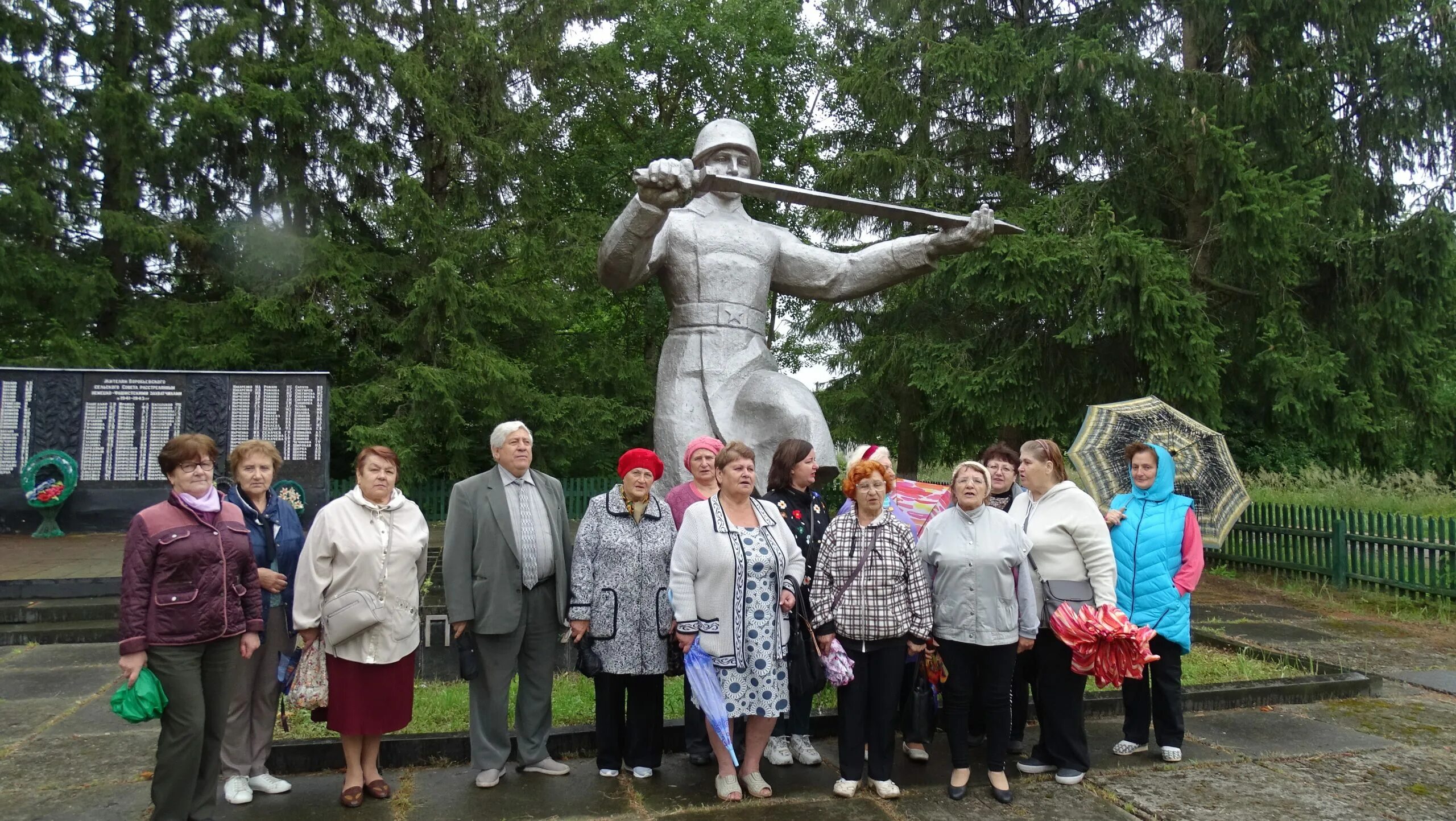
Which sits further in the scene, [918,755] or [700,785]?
[918,755]

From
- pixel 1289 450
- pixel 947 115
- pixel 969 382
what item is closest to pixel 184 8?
pixel 947 115

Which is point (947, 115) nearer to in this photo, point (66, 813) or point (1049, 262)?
point (1049, 262)

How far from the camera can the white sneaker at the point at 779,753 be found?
4145 mm

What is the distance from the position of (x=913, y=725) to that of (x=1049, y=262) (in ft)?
26.5

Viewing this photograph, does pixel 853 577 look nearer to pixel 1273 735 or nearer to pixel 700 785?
pixel 700 785

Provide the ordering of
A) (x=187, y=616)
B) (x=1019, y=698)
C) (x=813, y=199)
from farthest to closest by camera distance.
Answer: (x=813, y=199)
(x=1019, y=698)
(x=187, y=616)

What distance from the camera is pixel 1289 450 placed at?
17281 millimetres

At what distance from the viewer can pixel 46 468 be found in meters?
9.84

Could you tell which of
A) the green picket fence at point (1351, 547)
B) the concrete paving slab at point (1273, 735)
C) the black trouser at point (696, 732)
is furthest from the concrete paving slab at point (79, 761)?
the green picket fence at point (1351, 547)

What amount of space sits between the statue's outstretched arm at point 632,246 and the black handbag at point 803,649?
2042 mm

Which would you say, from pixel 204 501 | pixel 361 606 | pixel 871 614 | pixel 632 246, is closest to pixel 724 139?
pixel 632 246

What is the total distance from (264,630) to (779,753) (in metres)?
2.12

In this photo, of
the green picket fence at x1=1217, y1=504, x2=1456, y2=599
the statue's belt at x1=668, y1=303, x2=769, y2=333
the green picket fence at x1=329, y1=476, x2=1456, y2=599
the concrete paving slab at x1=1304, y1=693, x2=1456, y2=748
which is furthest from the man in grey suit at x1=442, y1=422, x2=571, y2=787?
the green picket fence at x1=1217, y1=504, x2=1456, y2=599

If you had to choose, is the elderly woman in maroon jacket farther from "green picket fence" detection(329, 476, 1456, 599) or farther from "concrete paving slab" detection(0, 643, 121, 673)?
"green picket fence" detection(329, 476, 1456, 599)
